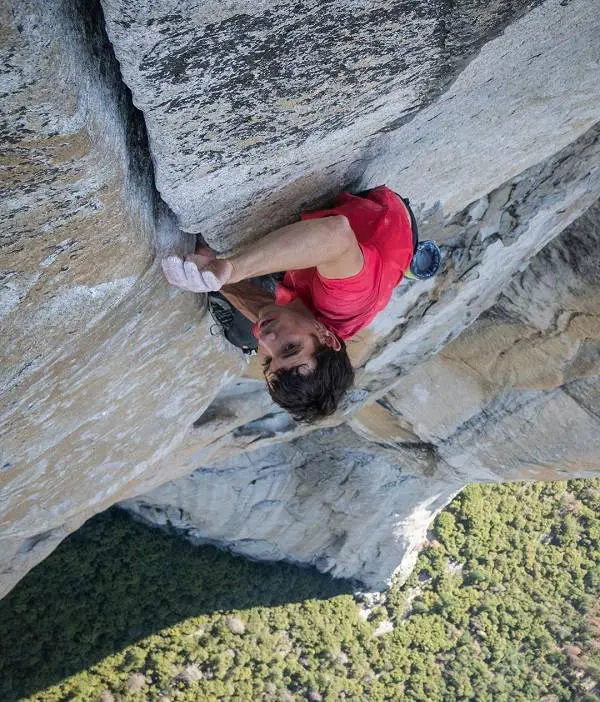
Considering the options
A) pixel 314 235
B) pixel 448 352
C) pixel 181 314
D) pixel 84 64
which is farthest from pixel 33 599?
pixel 84 64

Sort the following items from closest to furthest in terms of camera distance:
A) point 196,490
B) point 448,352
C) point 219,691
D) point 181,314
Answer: point 181,314 < point 448,352 < point 196,490 < point 219,691

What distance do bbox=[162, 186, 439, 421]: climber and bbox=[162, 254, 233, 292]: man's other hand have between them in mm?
26

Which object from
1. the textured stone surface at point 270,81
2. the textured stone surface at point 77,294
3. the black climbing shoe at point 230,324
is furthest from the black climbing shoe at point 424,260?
the textured stone surface at point 77,294

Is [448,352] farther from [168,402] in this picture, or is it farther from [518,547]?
[518,547]

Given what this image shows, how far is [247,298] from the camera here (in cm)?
227

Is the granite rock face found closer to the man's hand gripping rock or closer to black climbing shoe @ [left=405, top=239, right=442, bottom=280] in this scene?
the man's hand gripping rock

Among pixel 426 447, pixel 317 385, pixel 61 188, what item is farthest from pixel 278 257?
pixel 426 447

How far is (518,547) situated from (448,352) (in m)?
5.05

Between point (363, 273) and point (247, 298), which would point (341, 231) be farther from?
point (247, 298)

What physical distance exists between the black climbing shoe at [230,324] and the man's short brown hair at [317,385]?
1.22 ft

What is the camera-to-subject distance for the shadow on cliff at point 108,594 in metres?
6.24

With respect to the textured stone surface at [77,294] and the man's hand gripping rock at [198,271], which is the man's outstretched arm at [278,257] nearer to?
the man's hand gripping rock at [198,271]

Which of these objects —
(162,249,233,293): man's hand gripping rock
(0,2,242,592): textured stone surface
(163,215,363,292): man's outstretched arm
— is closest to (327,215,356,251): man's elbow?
(163,215,363,292): man's outstretched arm

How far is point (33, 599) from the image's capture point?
6316 mm
